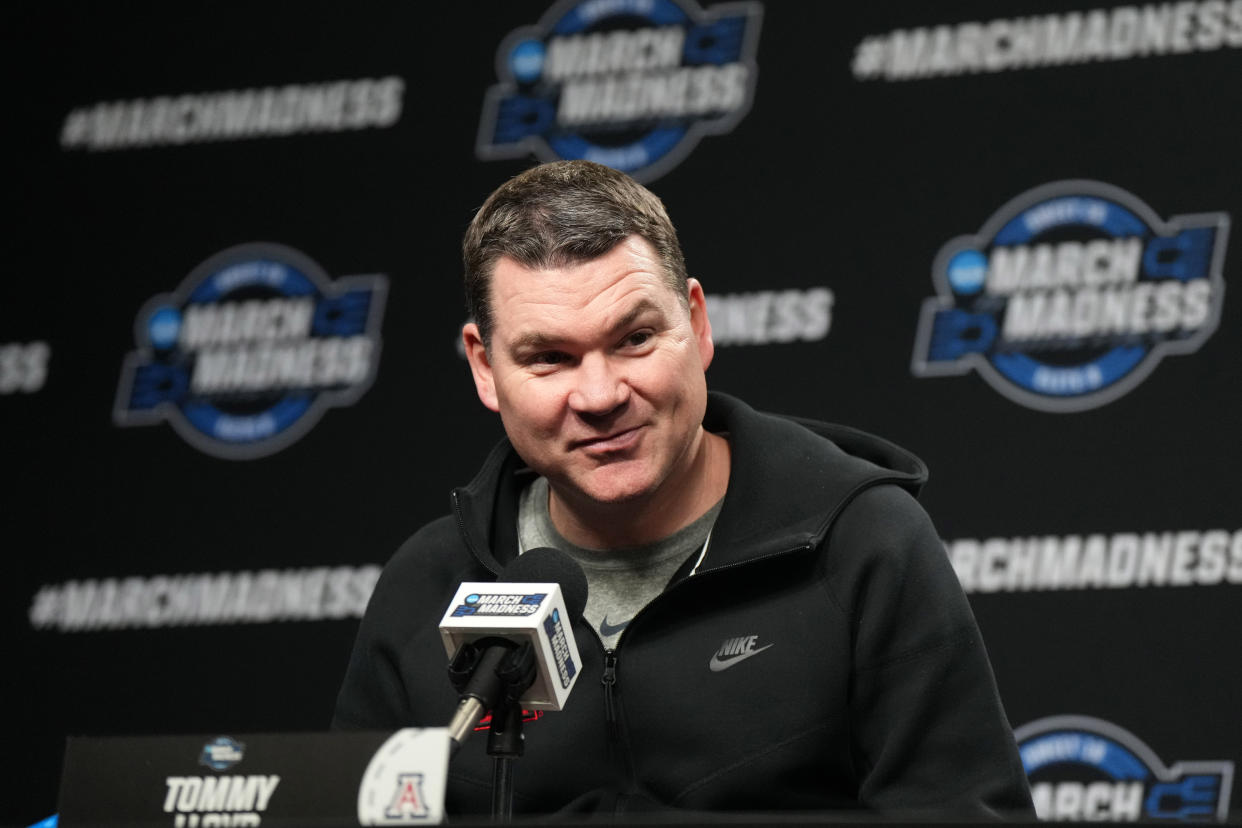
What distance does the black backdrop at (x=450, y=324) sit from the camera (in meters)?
2.66

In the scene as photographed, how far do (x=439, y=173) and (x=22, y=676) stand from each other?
1.39 metres

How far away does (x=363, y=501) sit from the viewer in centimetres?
313

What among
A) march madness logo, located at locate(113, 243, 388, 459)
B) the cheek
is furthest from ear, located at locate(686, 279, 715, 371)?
march madness logo, located at locate(113, 243, 388, 459)

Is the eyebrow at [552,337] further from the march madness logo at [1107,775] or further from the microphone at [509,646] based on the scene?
the march madness logo at [1107,775]

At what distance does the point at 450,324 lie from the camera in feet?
10.3

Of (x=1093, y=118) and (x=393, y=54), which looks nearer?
(x=1093, y=118)

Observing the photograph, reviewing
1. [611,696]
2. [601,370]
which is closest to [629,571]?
[611,696]

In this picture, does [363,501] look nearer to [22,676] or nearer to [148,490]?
[148,490]

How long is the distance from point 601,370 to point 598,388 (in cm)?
3

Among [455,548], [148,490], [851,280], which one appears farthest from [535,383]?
A: [148,490]

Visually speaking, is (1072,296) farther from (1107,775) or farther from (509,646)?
(509,646)

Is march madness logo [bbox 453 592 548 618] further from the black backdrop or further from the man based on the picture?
the black backdrop

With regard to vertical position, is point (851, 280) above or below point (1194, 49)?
below

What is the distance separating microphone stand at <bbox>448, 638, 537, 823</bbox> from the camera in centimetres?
126
